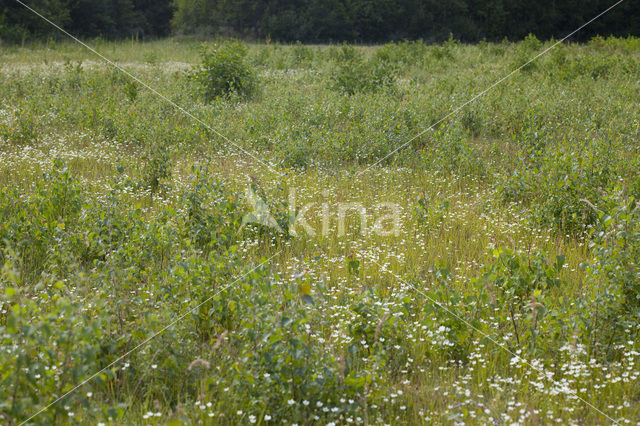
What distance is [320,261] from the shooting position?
475cm

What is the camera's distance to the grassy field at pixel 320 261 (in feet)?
9.61

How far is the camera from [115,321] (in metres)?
3.51

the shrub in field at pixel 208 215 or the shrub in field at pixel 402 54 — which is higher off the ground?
the shrub in field at pixel 402 54

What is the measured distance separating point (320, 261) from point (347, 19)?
98.6 ft

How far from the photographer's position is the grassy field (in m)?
2.93

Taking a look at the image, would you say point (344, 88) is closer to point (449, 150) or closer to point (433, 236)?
point (449, 150)

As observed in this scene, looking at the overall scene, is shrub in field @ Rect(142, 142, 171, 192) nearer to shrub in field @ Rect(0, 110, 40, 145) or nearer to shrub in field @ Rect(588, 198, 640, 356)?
shrub in field @ Rect(0, 110, 40, 145)

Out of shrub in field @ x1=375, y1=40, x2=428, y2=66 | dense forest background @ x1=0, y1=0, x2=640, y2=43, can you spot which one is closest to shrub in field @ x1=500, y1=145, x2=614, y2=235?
shrub in field @ x1=375, y1=40, x2=428, y2=66

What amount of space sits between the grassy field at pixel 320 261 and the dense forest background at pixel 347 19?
21440 millimetres

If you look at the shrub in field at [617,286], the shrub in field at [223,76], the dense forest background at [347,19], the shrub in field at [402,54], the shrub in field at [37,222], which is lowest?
the shrub in field at [37,222]

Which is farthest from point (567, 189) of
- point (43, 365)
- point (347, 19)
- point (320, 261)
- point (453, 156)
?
point (347, 19)

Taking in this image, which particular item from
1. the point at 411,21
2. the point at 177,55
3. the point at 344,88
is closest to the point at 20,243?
the point at 344,88

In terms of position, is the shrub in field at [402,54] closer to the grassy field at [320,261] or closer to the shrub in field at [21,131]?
the grassy field at [320,261]

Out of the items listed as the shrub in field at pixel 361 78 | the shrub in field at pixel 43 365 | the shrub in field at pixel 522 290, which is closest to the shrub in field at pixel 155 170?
the shrub in field at pixel 43 365
